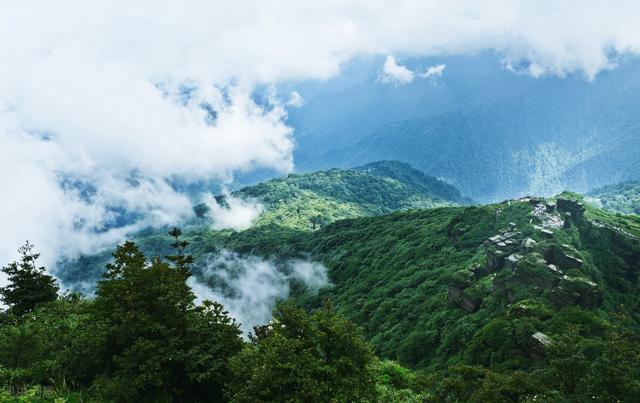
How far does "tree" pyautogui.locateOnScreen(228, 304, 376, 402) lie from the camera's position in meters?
27.0

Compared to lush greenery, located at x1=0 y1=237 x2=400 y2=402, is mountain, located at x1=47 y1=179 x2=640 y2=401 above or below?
above

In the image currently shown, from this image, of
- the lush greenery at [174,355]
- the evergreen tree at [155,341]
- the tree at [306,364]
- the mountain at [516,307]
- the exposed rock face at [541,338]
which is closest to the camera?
the tree at [306,364]

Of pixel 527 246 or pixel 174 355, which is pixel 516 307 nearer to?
pixel 527 246

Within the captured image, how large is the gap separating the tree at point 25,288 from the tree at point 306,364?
40.8 meters

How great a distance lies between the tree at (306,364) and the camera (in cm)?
2697

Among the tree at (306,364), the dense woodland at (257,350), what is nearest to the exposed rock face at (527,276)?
the dense woodland at (257,350)

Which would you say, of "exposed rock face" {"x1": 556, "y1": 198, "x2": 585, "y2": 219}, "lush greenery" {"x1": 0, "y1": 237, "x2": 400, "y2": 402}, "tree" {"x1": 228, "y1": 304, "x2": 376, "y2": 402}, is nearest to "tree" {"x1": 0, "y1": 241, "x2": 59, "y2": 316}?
"lush greenery" {"x1": 0, "y1": 237, "x2": 400, "y2": 402}

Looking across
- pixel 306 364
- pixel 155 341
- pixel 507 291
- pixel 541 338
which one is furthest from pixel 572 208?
pixel 155 341

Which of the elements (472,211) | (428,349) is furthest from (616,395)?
(472,211)

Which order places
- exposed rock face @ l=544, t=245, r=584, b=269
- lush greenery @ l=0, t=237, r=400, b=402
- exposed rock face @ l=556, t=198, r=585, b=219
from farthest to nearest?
1. exposed rock face @ l=556, t=198, r=585, b=219
2. exposed rock face @ l=544, t=245, r=584, b=269
3. lush greenery @ l=0, t=237, r=400, b=402

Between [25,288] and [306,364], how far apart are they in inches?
1878

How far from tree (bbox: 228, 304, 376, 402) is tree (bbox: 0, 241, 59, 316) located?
134 ft

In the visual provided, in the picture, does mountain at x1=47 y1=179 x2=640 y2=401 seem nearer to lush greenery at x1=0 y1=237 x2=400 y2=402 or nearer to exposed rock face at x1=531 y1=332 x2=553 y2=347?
exposed rock face at x1=531 y1=332 x2=553 y2=347

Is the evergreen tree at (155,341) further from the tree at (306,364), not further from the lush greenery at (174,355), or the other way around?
the tree at (306,364)
